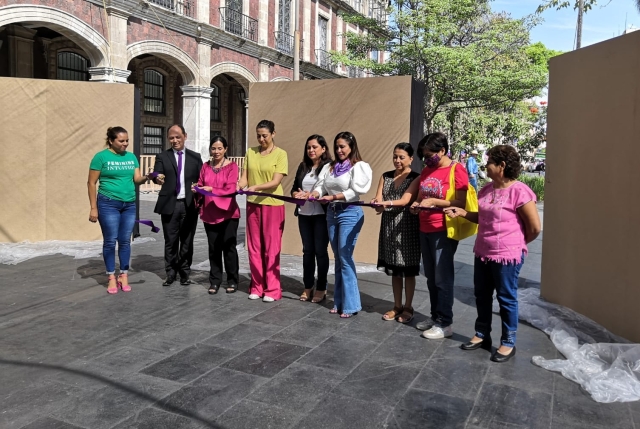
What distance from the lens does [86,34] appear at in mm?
14414

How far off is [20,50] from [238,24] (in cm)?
794

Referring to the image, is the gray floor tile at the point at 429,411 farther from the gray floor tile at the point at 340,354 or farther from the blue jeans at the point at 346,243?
the blue jeans at the point at 346,243

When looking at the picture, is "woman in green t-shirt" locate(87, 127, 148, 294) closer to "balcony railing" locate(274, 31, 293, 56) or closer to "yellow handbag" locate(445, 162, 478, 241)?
"yellow handbag" locate(445, 162, 478, 241)

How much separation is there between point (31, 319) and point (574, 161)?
485cm

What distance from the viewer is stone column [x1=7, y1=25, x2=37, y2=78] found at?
15.4 meters

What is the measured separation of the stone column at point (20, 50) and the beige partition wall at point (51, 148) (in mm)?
8495

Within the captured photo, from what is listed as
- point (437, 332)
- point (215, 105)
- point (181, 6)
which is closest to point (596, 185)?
point (437, 332)

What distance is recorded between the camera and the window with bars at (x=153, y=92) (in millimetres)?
20706

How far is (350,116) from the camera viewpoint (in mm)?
7465

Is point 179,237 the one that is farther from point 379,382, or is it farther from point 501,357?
point 501,357

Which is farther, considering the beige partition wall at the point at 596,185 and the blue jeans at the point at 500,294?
the beige partition wall at the point at 596,185

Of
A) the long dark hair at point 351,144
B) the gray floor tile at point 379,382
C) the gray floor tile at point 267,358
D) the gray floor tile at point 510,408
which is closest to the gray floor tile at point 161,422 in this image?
the gray floor tile at point 267,358

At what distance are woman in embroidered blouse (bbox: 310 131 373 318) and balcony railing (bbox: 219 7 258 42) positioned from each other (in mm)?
16629

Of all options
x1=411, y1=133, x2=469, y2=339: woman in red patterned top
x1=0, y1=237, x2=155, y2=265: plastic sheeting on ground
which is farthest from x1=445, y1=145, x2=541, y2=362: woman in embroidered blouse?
x1=0, y1=237, x2=155, y2=265: plastic sheeting on ground
